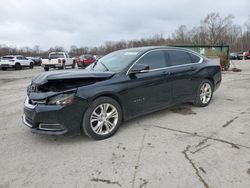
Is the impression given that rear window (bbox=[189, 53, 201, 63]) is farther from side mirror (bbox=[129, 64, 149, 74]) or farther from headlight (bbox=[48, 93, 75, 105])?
headlight (bbox=[48, 93, 75, 105])

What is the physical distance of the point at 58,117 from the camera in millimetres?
3654

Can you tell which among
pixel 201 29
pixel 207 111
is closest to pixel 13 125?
pixel 207 111

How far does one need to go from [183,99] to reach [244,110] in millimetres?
1535

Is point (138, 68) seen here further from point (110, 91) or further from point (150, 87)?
point (110, 91)

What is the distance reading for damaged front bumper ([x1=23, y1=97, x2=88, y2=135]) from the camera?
12.0 ft

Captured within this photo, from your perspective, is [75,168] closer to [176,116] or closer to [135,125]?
[135,125]

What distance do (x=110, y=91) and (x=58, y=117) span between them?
964mm

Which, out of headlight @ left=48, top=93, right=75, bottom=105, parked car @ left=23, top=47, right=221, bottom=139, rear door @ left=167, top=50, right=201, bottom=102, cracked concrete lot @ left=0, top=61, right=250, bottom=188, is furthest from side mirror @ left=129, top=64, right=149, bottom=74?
headlight @ left=48, top=93, right=75, bottom=105

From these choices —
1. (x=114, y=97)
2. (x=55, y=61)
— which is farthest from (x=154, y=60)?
(x=55, y=61)

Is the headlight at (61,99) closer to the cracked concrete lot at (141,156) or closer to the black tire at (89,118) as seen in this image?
the black tire at (89,118)

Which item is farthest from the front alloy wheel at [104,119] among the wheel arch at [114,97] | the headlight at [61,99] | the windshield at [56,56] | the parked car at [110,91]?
the windshield at [56,56]

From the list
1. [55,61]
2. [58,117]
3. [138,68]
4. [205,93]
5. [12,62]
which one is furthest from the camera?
[12,62]

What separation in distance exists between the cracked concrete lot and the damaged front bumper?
296 millimetres

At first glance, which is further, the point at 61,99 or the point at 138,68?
the point at 138,68
